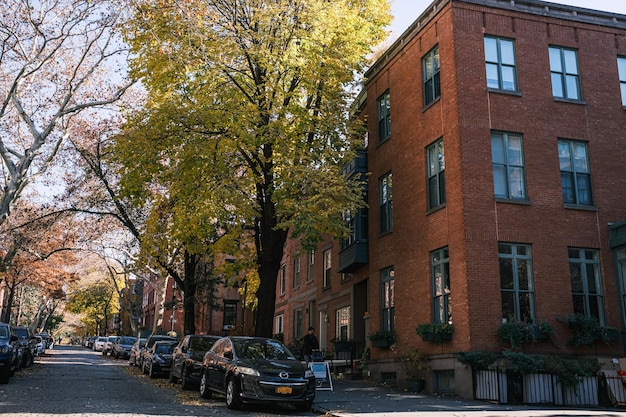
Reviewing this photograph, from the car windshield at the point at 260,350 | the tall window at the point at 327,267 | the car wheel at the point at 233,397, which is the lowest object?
the car wheel at the point at 233,397

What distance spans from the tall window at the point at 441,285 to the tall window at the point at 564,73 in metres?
6.56

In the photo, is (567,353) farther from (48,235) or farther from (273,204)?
(48,235)

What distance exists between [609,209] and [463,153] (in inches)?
204

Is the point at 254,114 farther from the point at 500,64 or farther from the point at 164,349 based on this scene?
the point at 164,349

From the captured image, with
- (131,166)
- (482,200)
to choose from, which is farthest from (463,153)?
(131,166)

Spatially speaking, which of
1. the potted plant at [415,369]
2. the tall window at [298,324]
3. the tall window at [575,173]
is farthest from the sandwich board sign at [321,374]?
the tall window at [298,324]

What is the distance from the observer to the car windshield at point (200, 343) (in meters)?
19.4

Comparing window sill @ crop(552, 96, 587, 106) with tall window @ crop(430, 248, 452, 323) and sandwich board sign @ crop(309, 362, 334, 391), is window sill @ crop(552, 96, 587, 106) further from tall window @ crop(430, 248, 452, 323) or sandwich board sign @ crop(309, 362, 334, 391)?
sandwich board sign @ crop(309, 362, 334, 391)

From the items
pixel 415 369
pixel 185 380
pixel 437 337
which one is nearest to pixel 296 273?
pixel 185 380

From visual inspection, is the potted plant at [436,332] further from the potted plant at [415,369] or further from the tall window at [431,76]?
the tall window at [431,76]

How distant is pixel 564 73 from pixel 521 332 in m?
8.85

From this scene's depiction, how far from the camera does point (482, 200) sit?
57.3ft

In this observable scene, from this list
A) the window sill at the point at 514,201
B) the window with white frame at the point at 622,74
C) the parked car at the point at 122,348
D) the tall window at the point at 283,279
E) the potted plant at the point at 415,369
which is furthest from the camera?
the parked car at the point at 122,348

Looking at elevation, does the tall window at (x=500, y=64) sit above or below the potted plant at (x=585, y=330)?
above
